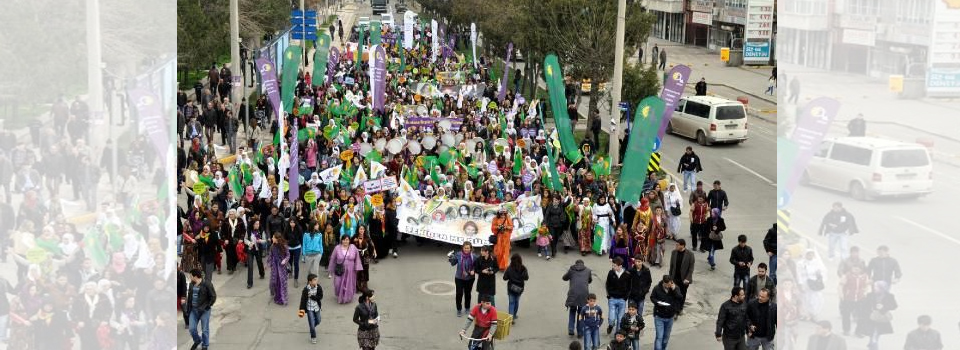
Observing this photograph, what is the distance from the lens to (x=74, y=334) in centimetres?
1332

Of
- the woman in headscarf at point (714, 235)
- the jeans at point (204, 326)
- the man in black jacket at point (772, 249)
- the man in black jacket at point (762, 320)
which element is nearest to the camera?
the man in black jacket at point (762, 320)

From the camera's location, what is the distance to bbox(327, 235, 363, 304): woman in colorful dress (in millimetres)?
17000

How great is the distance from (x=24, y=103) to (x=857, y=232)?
1848 cm

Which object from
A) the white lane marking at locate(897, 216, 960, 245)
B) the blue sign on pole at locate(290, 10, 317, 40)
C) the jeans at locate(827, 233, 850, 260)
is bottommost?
the jeans at locate(827, 233, 850, 260)

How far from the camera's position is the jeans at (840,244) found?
9055 millimetres

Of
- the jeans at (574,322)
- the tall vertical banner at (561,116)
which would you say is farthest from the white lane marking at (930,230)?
the tall vertical banner at (561,116)

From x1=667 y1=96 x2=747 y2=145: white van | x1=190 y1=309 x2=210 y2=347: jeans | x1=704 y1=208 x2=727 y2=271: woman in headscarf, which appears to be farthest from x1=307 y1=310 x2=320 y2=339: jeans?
x1=667 y1=96 x2=747 y2=145: white van

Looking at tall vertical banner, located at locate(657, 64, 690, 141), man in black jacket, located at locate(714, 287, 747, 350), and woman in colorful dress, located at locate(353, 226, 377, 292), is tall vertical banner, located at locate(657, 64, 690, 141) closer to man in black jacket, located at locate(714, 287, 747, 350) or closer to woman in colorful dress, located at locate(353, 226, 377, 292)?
woman in colorful dress, located at locate(353, 226, 377, 292)

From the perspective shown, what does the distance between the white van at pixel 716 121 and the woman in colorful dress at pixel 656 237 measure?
47.1ft

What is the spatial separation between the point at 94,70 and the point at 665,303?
1352 centimetres

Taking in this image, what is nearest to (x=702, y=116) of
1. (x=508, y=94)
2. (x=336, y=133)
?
(x=508, y=94)

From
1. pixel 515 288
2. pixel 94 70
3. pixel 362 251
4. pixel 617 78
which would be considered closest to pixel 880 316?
pixel 515 288

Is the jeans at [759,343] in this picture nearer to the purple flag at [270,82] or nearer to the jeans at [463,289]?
the jeans at [463,289]

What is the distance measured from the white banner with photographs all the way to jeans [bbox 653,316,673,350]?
18.3 feet
